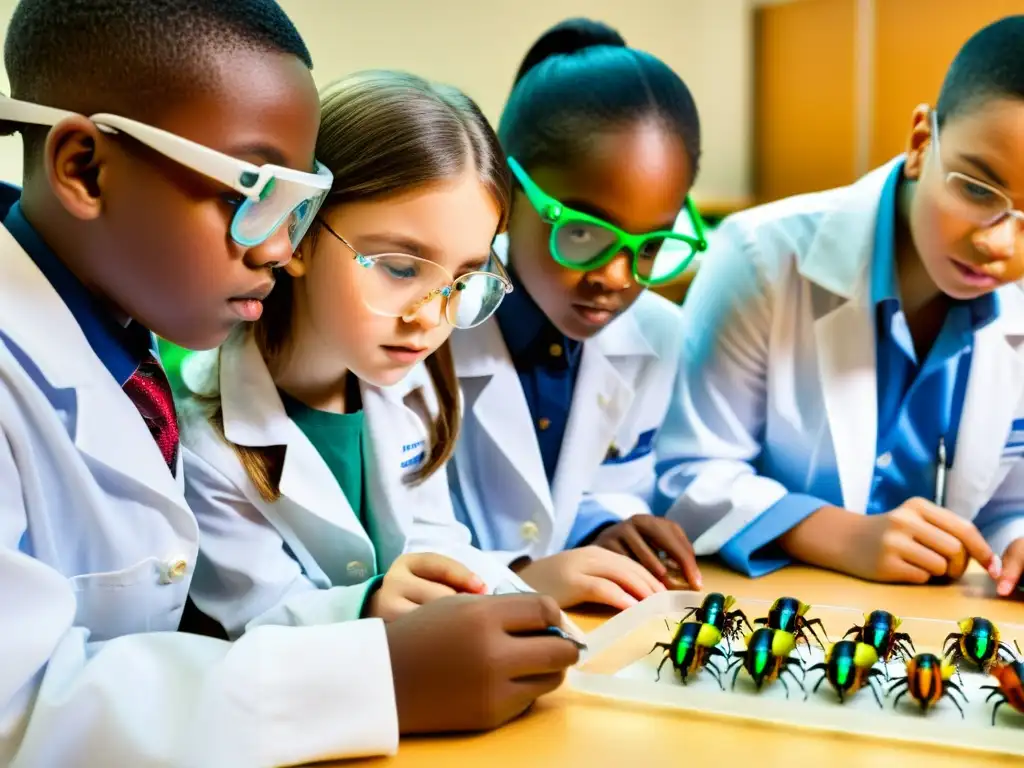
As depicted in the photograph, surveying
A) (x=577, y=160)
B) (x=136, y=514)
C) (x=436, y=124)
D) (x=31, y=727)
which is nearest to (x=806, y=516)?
(x=577, y=160)

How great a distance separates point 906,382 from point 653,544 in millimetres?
579

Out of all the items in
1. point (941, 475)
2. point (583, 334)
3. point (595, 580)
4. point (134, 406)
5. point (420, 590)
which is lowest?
point (941, 475)

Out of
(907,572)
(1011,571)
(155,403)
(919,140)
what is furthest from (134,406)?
(919,140)

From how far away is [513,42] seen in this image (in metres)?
3.99

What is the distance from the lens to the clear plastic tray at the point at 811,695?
3.18 feet

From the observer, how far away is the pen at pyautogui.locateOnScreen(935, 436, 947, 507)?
1771mm

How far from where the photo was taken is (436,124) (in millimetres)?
1251

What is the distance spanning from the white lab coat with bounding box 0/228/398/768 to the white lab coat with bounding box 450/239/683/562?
0.61 meters

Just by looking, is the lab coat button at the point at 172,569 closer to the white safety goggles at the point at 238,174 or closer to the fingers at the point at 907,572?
the white safety goggles at the point at 238,174

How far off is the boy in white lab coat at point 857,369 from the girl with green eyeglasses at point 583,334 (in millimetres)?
109

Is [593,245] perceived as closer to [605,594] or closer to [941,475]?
[605,594]

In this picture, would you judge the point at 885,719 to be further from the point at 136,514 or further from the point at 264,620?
the point at 136,514

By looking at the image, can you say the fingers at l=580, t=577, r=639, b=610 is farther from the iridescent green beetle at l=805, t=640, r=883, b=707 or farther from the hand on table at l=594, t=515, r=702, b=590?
the iridescent green beetle at l=805, t=640, r=883, b=707

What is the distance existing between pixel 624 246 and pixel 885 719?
71cm
